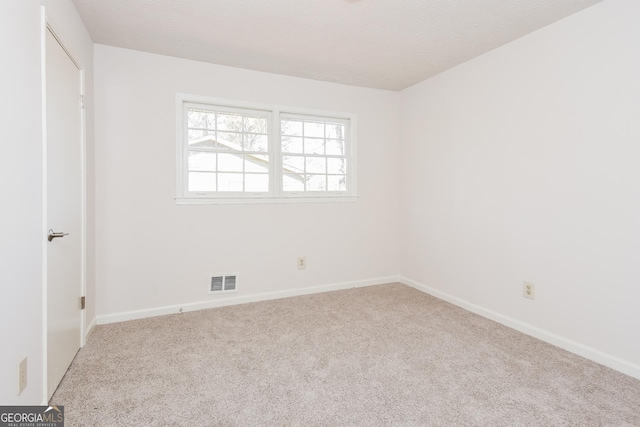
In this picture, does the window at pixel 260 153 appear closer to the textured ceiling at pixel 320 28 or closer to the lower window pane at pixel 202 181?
the lower window pane at pixel 202 181

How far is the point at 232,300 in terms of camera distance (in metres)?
3.38

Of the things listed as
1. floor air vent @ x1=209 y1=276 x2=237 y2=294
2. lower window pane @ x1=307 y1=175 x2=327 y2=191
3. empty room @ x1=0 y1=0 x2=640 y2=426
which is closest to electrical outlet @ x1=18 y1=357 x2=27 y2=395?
empty room @ x1=0 y1=0 x2=640 y2=426

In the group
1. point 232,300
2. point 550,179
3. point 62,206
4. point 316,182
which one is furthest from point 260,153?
point 550,179

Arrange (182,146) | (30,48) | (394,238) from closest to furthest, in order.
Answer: (30,48)
(182,146)
(394,238)

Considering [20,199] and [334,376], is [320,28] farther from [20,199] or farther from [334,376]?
[334,376]

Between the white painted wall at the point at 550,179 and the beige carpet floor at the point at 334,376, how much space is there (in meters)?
0.37

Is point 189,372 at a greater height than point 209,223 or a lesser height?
lesser

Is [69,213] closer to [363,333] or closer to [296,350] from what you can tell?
[296,350]

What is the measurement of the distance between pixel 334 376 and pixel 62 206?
2.03 meters

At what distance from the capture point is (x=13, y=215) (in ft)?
4.58

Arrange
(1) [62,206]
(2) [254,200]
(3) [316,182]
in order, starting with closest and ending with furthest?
(1) [62,206], (2) [254,200], (3) [316,182]

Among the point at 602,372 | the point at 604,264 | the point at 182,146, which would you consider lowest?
the point at 602,372

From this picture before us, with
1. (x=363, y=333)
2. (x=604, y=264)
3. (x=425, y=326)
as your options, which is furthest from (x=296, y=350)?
(x=604, y=264)

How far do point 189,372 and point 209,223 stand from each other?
5.05ft
